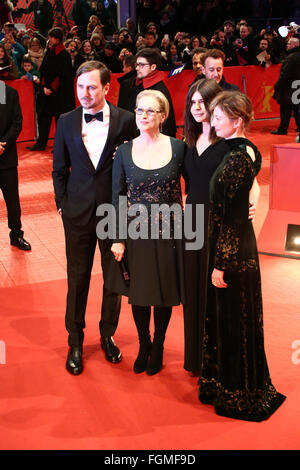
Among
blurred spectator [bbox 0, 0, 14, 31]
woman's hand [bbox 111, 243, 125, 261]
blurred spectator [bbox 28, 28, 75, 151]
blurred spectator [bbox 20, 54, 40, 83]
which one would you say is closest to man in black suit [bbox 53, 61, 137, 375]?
woman's hand [bbox 111, 243, 125, 261]

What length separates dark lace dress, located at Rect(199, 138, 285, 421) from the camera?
9.78 ft

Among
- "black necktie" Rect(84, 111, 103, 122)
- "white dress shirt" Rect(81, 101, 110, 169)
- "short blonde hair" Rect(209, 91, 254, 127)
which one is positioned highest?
"short blonde hair" Rect(209, 91, 254, 127)

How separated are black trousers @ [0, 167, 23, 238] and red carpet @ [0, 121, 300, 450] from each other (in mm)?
605

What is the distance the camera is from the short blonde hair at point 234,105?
2982 millimetres

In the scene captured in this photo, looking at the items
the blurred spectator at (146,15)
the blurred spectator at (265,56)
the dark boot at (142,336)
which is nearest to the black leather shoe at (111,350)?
the dark boot at (142,336)

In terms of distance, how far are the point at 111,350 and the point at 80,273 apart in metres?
0.54

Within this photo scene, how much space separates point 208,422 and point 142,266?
90 cm

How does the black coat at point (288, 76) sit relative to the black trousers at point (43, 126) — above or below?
above

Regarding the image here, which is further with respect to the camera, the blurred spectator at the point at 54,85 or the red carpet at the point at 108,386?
the blurred spectator at the point at 54,85

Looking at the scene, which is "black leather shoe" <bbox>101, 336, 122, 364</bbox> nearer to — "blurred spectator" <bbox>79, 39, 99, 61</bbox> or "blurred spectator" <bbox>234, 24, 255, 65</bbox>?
"blurred spectator" <bbox>79, 39, 99, 61</bbox>

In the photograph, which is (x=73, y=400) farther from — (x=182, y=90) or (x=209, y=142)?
(x=182, y=90)

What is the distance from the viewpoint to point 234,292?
312 cm

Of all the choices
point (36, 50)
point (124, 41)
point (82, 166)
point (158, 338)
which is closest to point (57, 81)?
point (36, 50)

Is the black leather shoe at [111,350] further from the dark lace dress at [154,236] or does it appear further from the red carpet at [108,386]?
the dark lace dress at [154,236]
